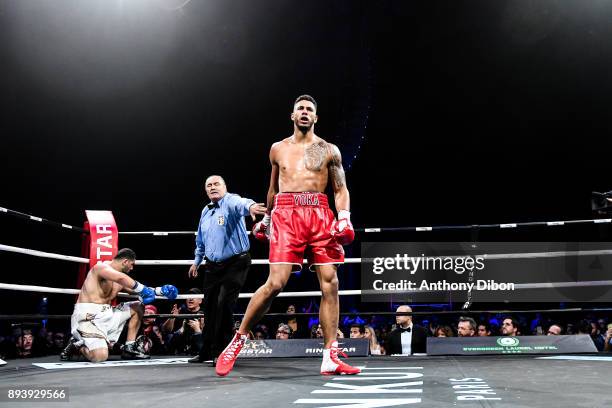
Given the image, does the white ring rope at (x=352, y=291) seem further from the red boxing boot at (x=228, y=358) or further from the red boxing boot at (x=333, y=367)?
the red boxing boot at (x=333, y=367)

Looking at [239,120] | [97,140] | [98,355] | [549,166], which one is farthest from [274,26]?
[98,355]

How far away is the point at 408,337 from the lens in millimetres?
4094

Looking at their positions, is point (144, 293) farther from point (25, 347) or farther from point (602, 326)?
point (602, 326)

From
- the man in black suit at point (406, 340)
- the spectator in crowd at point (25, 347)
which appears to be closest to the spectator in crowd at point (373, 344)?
the man in black suit at point (406, 340)

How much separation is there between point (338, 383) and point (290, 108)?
954 cm

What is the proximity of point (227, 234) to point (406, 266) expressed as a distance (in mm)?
1511

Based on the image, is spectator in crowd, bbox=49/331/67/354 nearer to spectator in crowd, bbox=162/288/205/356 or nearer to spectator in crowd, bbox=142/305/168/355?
spectator in crowd, bbox=142/305/168/355

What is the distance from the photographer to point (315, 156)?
2592 millimetres

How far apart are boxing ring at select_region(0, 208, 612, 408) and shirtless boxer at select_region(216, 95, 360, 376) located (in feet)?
0.83

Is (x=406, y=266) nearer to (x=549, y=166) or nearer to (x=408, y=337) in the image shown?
(x=408, y=337)

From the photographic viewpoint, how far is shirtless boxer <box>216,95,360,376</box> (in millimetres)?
2510

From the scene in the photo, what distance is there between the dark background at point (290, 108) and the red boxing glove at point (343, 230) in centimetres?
642

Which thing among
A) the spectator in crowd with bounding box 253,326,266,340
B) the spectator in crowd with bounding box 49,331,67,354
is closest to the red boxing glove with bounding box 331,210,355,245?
the spectator in crowd with bounding box 253,326,266,340

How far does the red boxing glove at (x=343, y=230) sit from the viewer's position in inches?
96.8
